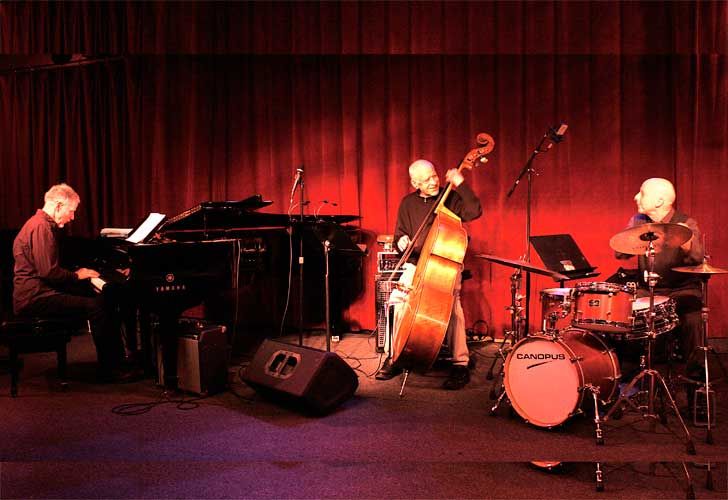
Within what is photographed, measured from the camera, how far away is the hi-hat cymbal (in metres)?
3.19

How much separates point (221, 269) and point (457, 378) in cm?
186

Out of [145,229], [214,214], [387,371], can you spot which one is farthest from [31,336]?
[387,371]

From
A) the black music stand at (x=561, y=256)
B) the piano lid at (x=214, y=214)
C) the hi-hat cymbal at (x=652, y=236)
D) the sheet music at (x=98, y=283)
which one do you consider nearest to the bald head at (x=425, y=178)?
the black music stand at (x=561, y=256)

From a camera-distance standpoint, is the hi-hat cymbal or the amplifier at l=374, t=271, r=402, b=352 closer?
the hi-hat cymbal

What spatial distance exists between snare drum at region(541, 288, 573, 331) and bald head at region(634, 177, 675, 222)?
33.7 inches

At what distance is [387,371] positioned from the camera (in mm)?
4555

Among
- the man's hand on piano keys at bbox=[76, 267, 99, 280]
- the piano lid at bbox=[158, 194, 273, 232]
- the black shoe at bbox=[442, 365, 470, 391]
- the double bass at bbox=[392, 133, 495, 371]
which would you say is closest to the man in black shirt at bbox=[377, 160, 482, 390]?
the black shoe at bbox=[442, 365, 470, 391]

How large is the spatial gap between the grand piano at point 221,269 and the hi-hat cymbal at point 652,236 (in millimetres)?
2342

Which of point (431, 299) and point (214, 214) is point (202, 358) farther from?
point (431, 299)

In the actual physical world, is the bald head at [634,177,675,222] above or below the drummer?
above

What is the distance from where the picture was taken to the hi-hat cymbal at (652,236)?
319 centimetres

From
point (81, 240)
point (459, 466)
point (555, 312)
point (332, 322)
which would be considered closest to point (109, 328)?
point (81, 240)

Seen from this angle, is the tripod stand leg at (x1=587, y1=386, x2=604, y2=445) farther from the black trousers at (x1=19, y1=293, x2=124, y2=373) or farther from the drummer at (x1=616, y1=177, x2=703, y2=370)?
the black trousers at (x1=19, y1=293, x2=124, y2=373)

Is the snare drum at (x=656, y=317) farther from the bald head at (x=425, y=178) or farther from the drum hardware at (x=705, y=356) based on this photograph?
the bald head at (x=425, y=178)
